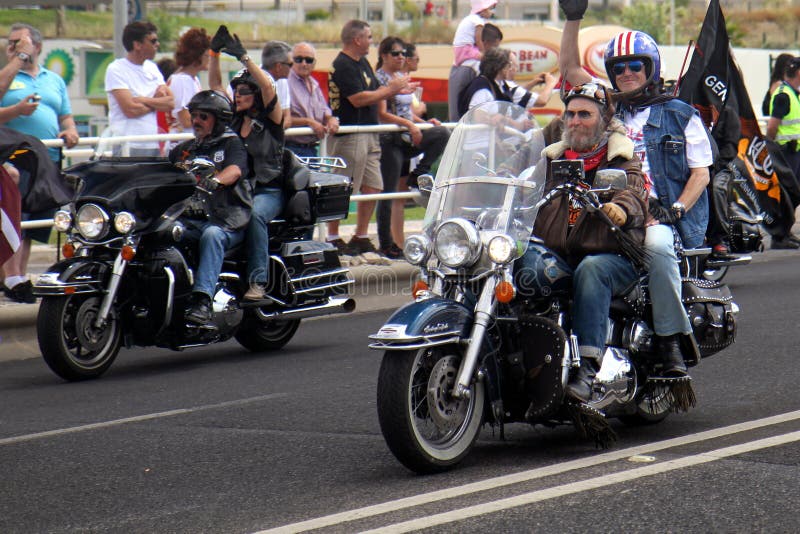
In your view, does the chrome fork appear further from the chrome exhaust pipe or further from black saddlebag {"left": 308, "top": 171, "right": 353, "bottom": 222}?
black saddlebag {"left": 308, "top": 171, "right": 353, "bottom": 222}

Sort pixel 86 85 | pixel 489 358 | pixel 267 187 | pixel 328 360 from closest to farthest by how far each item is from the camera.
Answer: pixel 489 358, pixel 328 360, pixel 267 187, pixel 86 85

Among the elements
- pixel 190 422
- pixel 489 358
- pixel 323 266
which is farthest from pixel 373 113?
pixel 489 358

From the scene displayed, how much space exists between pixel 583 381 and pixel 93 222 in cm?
418

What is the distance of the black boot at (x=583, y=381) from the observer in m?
5.99

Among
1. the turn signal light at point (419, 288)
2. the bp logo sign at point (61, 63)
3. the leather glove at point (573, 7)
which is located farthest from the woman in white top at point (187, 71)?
the bp logo sign at point (61, 63)

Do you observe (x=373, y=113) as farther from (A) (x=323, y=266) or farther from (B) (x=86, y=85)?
(B) (x=86, y=85)

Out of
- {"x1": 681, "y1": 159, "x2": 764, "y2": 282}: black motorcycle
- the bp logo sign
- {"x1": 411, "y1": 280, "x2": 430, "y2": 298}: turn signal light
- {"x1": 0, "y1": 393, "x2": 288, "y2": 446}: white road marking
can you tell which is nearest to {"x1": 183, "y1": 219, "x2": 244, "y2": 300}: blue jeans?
{"x1": 0, "y1": 393, "x2": 288, "y2": 446}: white road marking

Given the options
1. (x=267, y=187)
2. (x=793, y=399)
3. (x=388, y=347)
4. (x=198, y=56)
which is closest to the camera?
(x=388, y=347)

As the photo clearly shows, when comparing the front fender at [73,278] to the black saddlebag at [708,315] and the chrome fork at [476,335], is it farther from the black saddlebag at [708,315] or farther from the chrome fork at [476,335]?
the black saddlebag at [708,315]

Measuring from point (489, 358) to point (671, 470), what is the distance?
0.90 m

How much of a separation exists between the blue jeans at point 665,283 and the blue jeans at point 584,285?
0.29 m

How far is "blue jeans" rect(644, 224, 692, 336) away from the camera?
21.0ft

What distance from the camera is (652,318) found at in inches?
259

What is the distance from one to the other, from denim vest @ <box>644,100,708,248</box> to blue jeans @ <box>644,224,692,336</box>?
539 mm
